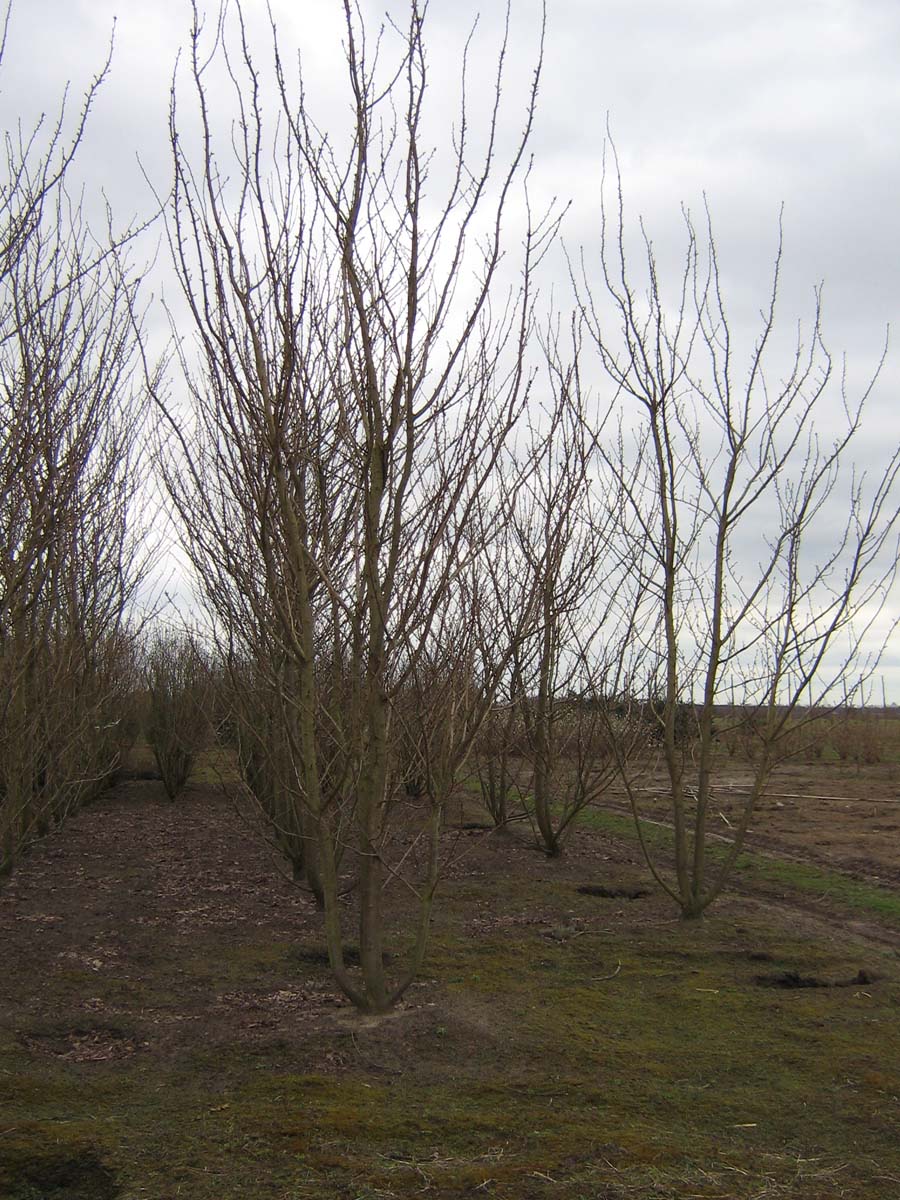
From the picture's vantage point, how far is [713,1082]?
343 centimetres

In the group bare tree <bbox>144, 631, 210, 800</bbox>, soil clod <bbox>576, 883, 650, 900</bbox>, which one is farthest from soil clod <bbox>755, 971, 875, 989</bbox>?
bare tree <bbox>144, 631, 210, 800</bbox>

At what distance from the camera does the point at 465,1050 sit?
3682 mm

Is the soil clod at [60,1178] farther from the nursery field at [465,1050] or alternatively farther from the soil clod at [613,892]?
the soil clod at [613,892]

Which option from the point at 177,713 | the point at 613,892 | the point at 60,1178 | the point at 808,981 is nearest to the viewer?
the point at 60,1178

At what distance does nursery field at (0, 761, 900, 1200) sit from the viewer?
8.96ft

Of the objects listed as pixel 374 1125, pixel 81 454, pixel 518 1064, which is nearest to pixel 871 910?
pixel 518 1064

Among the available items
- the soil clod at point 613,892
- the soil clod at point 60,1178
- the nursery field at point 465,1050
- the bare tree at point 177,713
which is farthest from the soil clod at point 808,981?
the bare tree at point 177,713

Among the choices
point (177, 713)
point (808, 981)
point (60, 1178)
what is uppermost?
point (177, 713)

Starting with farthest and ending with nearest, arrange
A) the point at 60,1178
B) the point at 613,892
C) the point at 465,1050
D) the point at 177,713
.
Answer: the point at 177,713 < the point at 613,892 < the point at 465,1050 < the point at 60,1178

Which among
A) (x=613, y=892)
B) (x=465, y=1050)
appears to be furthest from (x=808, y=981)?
(x=613, y=892)

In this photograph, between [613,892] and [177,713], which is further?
[177,713]

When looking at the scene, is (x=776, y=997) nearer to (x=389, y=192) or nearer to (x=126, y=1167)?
(x=126, y=1167)

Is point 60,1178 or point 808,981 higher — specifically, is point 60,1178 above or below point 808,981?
below

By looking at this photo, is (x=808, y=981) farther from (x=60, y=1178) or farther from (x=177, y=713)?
(x=177, y=713)
